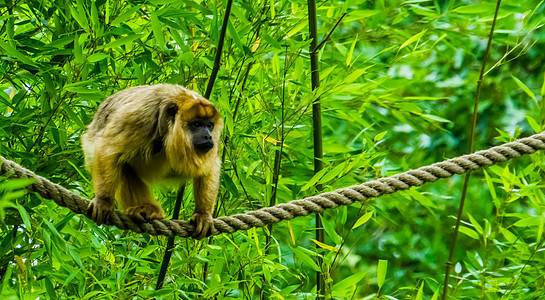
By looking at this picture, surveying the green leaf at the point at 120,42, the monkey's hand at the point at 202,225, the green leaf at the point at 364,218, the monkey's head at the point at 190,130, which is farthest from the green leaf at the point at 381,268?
the green leaf at the point at 120,42

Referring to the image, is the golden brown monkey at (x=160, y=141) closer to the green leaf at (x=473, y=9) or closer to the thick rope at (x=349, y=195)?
the thick rope at (x=349, y=195)

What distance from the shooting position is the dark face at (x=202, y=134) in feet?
8.68

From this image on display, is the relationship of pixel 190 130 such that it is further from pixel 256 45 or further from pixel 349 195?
pixel 349 195

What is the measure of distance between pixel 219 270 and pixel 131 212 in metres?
0.41

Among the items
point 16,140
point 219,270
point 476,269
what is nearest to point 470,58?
point 476,269

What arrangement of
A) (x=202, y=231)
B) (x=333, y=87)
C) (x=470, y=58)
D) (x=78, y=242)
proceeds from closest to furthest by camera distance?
(x=202, y=231) → (x=333, y=87) → (x=78, y=242) → (x=470, y=58)

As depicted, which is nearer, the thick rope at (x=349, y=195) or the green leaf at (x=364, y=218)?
the thick rope at (x=349, y=195)

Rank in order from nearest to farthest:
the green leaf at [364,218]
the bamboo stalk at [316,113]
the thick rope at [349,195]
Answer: the thick rope at [349,195] < the green leaf at [364,218] < the bamboo stalk at [316,113]

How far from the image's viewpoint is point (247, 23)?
105 inches

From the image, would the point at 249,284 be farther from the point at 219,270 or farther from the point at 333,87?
the point at 333,87

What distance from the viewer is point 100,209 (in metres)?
2.54

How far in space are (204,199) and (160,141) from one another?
30 cm

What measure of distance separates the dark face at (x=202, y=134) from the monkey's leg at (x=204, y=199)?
0.48 ft

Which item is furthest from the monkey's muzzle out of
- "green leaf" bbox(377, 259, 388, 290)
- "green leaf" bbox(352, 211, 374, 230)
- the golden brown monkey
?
"green leaf" bbox(377, 259, 388, 290)
